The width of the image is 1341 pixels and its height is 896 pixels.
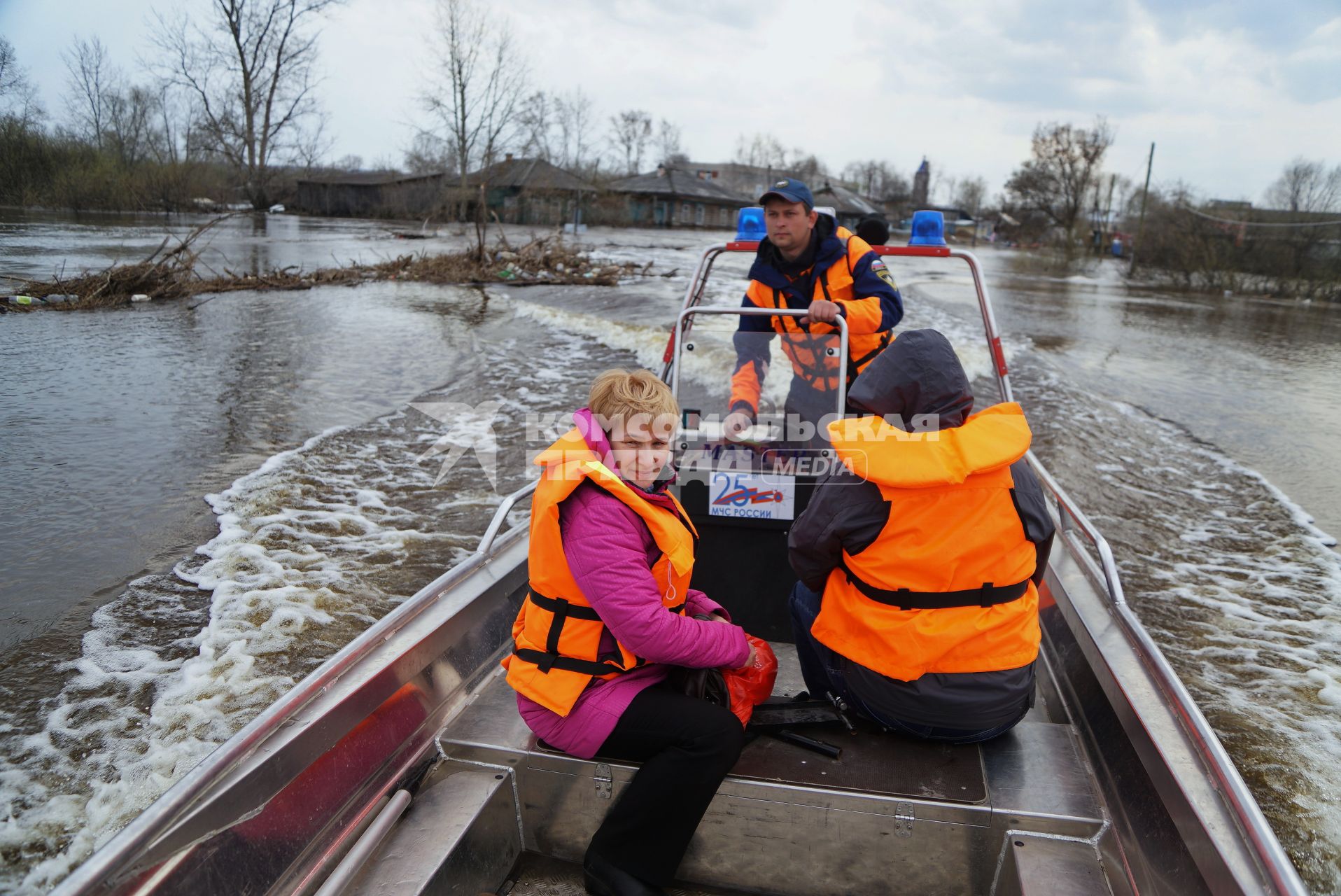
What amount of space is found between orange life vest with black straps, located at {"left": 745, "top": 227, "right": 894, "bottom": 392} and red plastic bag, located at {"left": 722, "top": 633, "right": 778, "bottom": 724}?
126cm

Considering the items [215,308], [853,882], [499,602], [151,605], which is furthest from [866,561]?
[215,308]

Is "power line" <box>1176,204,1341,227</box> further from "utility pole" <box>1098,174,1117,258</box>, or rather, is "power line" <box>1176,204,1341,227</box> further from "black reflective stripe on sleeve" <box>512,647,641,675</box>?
"black reflective stripe on sleeve" <box>512,647,641,675</box>

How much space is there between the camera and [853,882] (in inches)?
82.0

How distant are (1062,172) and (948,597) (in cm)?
6837

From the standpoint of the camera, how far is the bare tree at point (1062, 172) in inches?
2299

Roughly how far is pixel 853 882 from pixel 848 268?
2.51 metres

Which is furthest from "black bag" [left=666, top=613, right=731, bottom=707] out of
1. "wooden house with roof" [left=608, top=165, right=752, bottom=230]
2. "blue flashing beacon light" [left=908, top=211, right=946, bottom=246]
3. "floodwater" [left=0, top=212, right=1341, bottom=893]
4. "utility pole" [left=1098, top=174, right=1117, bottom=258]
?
"utility pole" [left=1098, top=174, right=1117, bottom=258]

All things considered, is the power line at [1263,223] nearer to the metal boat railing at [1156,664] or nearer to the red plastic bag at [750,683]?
the metal boat railing at [1156,664]

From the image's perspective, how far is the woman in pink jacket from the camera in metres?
1.87

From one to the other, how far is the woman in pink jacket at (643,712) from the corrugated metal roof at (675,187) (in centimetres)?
5971

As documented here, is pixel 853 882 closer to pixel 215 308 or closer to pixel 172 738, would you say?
pixel 172 738

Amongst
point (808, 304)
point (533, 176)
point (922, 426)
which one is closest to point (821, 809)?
point (922, 426)

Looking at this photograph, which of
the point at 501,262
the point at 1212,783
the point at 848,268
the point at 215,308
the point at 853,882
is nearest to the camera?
the point at 1212,783

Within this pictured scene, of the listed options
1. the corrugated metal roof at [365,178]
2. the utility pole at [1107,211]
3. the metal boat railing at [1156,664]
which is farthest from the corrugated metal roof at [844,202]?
the metal boat railing at [1156,664]
